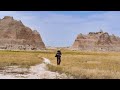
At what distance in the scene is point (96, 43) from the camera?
125938 millimetres

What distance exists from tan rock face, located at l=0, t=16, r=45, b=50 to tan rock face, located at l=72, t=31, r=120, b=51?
1908cm

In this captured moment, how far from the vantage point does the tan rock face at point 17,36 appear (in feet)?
338

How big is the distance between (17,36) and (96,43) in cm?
3529

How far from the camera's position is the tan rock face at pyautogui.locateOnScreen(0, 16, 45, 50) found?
338 ft

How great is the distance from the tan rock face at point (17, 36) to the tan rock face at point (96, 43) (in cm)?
1908

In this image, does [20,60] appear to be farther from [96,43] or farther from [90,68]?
[96,43]

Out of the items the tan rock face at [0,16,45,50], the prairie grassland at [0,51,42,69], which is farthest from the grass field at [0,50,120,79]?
the tan rock face at [0,16,45,50]

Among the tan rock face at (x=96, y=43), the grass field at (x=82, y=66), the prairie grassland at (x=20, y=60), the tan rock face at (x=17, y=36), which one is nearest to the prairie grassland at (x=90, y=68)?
the grass field at (x=82, y=66)

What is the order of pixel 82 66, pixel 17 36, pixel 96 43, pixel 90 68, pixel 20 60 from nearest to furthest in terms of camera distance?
pixel 90 68 < pixel 82 66 < pixel 20 60 < pixel 17 36 < pixel 96 43

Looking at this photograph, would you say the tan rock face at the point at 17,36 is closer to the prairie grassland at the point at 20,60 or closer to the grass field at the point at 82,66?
the prairie grassland at the point at 20,60

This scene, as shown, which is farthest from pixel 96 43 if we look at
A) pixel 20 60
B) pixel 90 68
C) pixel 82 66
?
pixel 90 68

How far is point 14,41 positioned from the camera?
105875 mm
